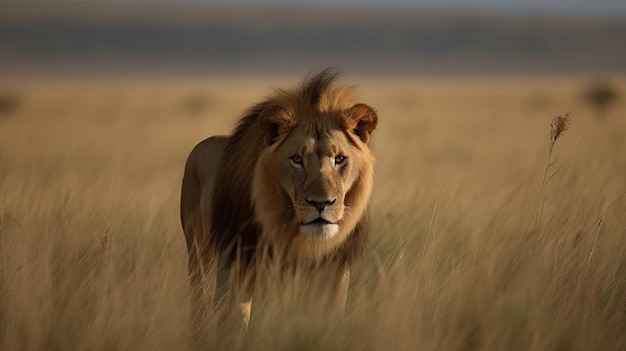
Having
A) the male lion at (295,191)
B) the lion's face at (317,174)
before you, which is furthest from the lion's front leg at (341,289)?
the lion's face at (317,174)

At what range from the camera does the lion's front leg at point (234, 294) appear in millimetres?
3971

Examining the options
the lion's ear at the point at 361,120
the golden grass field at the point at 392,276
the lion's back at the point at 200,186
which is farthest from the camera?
the lion's back at the point at 200,186

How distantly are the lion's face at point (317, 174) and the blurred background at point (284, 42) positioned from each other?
8284 centimetres

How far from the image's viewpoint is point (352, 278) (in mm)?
5234

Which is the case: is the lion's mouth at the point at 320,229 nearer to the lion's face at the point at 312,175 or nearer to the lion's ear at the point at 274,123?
the lion's face at the point at 312,175

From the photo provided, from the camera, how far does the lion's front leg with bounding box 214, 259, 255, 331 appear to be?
13.0ft

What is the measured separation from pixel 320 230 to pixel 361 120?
0.72 metres

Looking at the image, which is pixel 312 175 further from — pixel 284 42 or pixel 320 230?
pixel 284 42

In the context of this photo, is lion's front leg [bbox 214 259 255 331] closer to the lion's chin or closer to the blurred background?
the lion's chin

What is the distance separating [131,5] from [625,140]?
105 meters

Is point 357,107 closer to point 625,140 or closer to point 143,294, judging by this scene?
point 143,294

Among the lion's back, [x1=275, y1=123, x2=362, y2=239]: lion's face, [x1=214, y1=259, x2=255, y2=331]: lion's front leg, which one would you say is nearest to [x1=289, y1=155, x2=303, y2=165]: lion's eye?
[x1=275, y1=123, x2=362, y2=239]: lion's face

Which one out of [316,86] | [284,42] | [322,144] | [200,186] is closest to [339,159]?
[322,144]

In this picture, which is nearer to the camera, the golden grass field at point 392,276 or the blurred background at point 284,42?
the golden grass field at point 392,276
